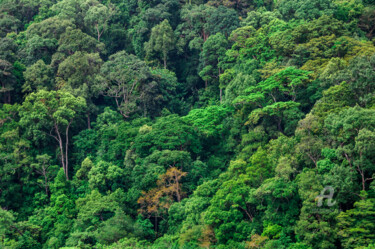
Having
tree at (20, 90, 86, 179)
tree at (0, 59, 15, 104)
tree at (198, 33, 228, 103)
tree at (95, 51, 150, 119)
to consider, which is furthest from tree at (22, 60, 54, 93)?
tree at (198, 33, 228, 103)

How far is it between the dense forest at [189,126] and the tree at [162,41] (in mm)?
141

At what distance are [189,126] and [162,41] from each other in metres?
10.2

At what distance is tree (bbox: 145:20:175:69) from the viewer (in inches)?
1425

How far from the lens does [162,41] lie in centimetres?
3625

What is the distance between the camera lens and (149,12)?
1489 inches

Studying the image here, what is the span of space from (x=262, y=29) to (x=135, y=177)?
1350 cm

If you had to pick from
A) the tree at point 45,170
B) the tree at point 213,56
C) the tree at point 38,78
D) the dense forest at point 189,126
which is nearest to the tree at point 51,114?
the dense forest at point 189,126

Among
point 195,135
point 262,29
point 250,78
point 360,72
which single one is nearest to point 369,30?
point 262,29

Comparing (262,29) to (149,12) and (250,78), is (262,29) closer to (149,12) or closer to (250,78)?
(250,78)

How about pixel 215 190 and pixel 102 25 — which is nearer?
pixel 215 190

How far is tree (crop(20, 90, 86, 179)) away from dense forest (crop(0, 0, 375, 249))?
0.09m

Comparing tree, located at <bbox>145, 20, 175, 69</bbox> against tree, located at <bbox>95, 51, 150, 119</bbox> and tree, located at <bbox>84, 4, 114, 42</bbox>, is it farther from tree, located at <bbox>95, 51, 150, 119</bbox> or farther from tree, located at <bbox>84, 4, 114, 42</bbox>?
tree, located at <bbox>84, 4, 114, 42</bbox>

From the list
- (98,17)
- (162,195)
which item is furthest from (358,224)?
(98,17)

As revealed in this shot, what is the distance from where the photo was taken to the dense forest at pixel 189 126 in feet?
65.6
